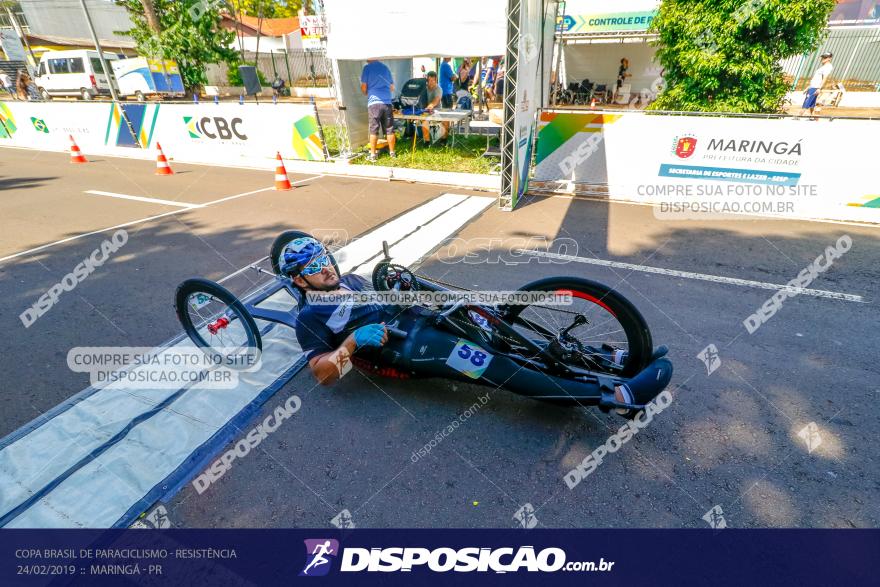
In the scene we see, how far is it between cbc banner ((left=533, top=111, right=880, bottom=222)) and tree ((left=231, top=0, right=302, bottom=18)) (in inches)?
1401

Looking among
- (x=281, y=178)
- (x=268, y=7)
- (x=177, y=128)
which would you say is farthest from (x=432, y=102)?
(x=268, y=7)

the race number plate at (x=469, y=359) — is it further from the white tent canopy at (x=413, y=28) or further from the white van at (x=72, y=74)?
the white van at (x=72, y=74)

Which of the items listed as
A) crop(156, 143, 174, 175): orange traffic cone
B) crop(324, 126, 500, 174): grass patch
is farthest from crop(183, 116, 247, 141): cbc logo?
crop(324, 126, 500, 174): grass patch

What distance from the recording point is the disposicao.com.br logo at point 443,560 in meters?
2.11

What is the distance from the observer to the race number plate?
2.70m

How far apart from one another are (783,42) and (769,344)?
9.20 m

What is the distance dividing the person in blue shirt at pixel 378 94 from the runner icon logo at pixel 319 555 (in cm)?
945

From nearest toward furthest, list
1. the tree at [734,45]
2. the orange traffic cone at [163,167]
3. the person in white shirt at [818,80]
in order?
the tree at [734,45] < the orange traffic cone at [163,167] < the person in white shirt at [818,80]

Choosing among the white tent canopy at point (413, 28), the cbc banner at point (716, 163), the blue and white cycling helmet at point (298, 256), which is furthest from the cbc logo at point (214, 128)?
the blue and white cycling helmet at point (298, 256)

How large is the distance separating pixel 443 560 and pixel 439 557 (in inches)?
1.0

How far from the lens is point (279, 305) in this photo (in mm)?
4496

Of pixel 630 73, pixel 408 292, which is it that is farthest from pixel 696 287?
pixel 630 73

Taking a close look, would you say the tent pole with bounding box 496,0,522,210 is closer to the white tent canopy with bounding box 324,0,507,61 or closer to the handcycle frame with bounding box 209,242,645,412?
the white tent canopy with bounding box 324,0,507,61

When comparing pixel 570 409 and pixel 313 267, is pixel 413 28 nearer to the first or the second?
pixel 313 267
